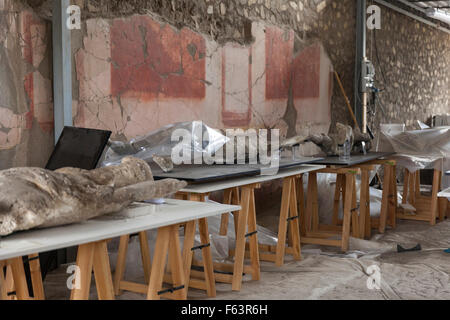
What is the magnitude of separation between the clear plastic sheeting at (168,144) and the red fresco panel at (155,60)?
2.09 feet

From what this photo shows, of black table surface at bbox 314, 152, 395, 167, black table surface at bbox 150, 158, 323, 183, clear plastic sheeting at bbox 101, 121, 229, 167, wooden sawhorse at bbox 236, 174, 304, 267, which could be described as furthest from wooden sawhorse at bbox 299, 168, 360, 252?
clear plastic sheeting at bbox 101, 121, 229, 167

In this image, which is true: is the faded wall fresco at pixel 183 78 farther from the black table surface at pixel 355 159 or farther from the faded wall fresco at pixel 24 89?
the black table surface at pixel 355 159

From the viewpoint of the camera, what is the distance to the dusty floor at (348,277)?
3.68 m

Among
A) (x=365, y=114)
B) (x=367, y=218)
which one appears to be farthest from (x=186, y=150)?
(x=365, y=114)

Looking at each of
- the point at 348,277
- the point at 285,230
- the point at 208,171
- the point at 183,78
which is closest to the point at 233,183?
the point at 208,171

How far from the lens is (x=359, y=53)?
320 inches

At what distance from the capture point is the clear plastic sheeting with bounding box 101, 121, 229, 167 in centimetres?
395

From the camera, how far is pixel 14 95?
380cm

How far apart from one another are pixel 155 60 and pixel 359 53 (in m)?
4.04

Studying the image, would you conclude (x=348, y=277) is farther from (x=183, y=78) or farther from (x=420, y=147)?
(x=420, y=147)

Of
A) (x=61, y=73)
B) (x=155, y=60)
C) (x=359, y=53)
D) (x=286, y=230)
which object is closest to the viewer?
(x=61, y=73)

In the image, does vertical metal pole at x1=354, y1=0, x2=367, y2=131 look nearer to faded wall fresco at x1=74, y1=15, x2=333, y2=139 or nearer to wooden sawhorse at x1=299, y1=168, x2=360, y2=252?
faded wall fresco at x1=74, y1=15, x2=333, y2=139

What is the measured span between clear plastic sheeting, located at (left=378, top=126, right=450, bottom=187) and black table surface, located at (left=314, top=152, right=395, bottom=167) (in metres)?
0.22

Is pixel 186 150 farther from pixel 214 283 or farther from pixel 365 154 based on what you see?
pixel 365 154
